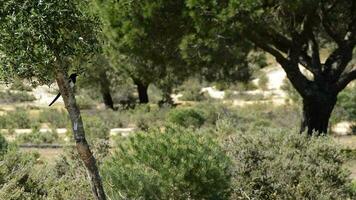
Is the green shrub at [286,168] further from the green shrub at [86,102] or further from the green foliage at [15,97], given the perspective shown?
the green foliage at [15,97]

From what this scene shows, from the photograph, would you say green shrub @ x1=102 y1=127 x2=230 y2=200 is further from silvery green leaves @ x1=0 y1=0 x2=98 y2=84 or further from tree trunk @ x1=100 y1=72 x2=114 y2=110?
tree trunk @ x1=100 y1=72 x2=114 y2=110

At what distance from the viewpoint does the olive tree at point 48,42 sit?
21.1 ft

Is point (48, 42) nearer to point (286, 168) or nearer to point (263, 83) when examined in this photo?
point (286, 168)

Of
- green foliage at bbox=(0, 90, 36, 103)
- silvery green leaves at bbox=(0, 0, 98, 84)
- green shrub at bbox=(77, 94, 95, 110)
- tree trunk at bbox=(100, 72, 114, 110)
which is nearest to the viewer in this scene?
silvery green leaves at bbox=(0, 0, 98, 84)

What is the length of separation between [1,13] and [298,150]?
199 inches

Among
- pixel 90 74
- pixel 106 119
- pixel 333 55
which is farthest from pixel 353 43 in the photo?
pixel 90 74

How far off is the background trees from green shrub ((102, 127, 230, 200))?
23.7 ft

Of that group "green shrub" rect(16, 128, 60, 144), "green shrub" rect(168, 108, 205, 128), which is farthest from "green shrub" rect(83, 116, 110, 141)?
"green shrub" rect(168, 108, 205, 128)

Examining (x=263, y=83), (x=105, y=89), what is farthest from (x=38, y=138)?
(x=263, y=83)

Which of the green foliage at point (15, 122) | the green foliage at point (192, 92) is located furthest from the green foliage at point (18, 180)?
the green foliage at point (192, 92)

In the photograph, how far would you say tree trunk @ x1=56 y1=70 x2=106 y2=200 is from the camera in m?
6.96

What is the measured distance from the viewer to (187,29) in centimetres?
1620

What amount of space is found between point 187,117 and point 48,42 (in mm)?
18406

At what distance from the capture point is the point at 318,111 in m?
17.1
